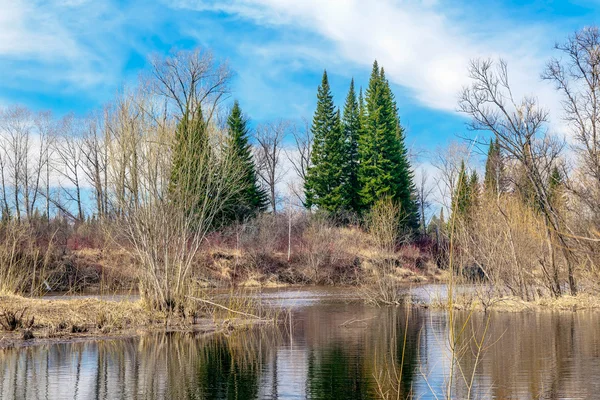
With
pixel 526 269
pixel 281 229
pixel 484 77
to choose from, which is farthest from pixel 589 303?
pixel 281 229

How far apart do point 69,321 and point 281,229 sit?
37.8 m

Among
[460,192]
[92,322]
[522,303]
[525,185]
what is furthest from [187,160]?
[525,185]

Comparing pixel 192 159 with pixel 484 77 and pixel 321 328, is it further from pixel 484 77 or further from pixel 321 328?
pixel 484 77

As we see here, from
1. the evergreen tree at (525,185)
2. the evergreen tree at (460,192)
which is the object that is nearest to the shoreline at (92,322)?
the evergreen tree at (460,192)

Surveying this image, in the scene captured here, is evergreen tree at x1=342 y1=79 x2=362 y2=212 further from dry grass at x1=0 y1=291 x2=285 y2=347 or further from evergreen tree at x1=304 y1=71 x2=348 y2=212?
dry grass at x1=0 y1=291 x2=285 y2=347

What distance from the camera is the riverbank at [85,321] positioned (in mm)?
17078

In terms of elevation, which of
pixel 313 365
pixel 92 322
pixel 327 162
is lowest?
pixel 313 365

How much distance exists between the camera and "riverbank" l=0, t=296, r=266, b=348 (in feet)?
56.0

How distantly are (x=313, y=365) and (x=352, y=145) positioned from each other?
52.6m

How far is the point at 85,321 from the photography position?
18.4 metres

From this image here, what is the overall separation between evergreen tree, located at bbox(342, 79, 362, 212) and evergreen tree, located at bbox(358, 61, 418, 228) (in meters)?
0.90

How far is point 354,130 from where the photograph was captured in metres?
65.5

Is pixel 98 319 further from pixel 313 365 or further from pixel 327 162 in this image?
pixel 327 162

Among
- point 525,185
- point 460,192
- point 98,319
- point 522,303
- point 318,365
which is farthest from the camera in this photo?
point 525,185
